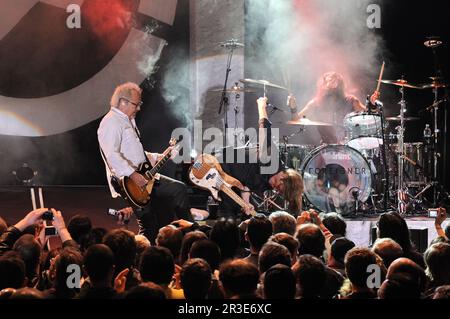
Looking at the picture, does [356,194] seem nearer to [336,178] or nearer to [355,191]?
[355,191]

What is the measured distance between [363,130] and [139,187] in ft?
13.6

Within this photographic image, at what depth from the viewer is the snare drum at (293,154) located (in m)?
8.91

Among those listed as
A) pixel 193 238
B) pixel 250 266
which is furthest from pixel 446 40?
pixel 250 266

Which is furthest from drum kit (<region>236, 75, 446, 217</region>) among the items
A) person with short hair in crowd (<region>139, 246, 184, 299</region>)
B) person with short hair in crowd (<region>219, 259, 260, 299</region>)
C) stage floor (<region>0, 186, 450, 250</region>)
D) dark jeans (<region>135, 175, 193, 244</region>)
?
person with short hair in crowd (<region>219, 259, 260, 299</region>)

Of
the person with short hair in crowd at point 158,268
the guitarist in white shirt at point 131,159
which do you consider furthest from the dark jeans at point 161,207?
the person with short hair in crowd at point 158,268

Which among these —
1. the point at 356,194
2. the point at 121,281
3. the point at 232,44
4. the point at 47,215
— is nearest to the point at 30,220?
the point at 47,215

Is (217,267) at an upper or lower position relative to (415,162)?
lower

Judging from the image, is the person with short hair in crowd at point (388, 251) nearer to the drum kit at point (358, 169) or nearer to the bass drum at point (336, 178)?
the drum kit at point (358, 169)

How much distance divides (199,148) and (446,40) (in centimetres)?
494

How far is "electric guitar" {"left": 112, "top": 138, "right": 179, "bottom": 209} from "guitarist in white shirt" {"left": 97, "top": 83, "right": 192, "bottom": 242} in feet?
0.18

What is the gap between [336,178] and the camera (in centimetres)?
861

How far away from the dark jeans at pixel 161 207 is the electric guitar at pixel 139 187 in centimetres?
13

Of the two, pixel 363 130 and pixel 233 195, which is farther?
pixel 363 130

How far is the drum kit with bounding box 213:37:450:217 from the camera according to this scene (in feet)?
27.6
